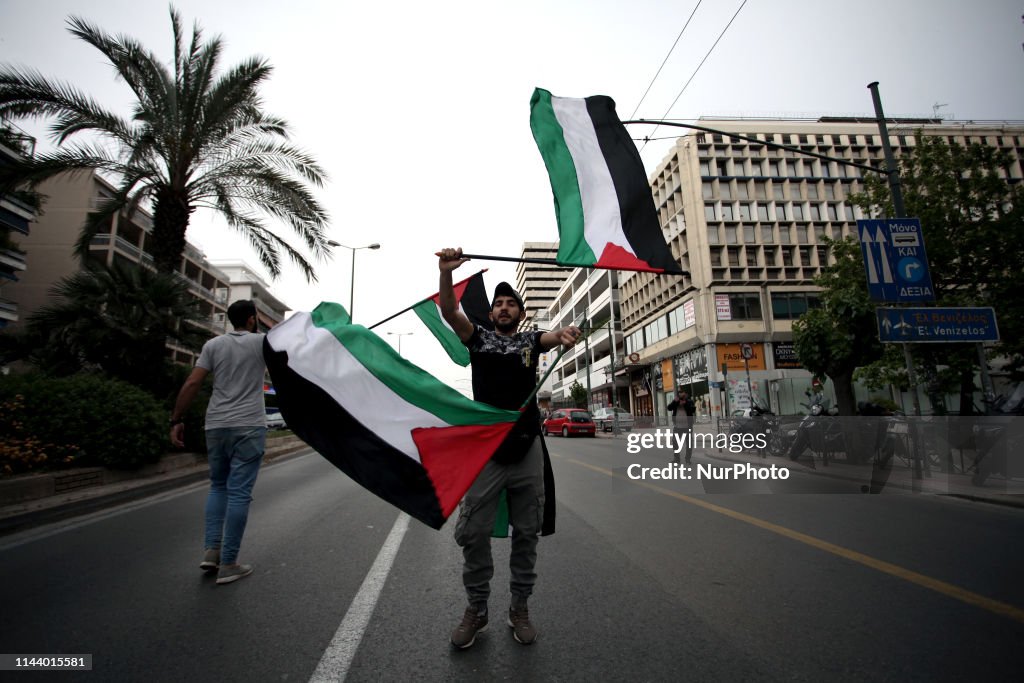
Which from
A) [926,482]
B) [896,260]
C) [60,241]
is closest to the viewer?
[926,482]

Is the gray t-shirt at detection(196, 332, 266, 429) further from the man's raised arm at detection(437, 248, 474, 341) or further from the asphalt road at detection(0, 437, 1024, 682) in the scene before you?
the man's raised arm at detection(437, 248, 474, 341)

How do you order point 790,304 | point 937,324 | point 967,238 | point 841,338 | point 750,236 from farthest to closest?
point 750,236 → point 790,304 → point 967,238 → point 841,338 → point 937,324

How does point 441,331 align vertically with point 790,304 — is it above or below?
below

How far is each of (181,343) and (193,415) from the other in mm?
1655

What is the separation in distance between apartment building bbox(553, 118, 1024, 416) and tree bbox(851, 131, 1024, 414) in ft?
55.6

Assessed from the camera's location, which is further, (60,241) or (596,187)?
(60,241)

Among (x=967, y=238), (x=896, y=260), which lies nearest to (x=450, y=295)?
(x=896, y=260)

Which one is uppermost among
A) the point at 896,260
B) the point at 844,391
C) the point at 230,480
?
the point at 896,260

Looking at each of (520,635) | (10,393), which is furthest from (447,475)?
(10,393)

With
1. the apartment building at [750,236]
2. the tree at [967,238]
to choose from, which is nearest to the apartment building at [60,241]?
the apartment building at [750,236]

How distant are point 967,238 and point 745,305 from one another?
66.4 ft

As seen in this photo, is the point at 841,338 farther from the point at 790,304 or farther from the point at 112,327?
the point at 790,304

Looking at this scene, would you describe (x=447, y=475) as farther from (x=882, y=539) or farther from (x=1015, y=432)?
(x=1015, y=432)

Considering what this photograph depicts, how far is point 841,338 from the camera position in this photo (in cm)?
1625
